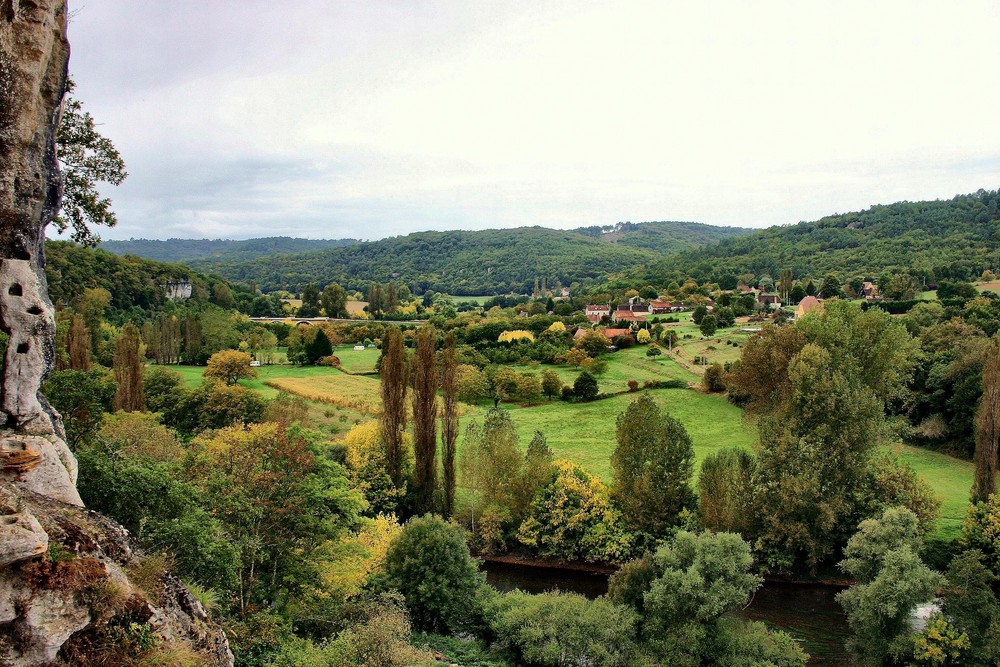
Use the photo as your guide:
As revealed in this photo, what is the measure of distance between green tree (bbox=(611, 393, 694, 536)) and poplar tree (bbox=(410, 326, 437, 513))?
26.8 feet

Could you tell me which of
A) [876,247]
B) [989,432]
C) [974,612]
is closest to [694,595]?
[974,612]

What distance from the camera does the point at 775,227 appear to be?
6437 inches

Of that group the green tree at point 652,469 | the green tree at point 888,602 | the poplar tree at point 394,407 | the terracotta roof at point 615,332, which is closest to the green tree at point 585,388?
the terracotta roof at point 615,332

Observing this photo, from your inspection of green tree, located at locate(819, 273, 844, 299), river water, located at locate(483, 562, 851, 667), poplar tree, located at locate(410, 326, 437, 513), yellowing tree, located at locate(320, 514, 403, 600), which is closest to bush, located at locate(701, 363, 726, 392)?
river water, located at locate(483, 562, 851, 667)

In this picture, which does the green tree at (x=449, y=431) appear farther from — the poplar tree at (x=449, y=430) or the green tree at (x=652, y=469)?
the green tree at (x=652, y=469)

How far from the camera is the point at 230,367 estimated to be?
49188mm

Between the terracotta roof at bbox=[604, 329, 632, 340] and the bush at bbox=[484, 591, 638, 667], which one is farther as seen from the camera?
the terracotta roof at bbox=[604, 329, 632, 340]

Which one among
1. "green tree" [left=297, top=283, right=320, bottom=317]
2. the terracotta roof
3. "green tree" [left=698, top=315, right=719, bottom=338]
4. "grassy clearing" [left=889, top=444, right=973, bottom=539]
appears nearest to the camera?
"grassy clearing" [left=889, top=444, right=973, bottom=539]

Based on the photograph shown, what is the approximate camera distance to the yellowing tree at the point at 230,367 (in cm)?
4844

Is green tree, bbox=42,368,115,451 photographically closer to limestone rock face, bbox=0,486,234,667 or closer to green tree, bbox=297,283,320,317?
limestone rock face, bbox=0,486,234,667

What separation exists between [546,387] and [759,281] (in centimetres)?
7034

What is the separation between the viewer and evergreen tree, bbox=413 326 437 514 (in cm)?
2867

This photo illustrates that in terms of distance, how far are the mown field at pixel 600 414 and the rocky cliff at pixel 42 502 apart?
25317mm

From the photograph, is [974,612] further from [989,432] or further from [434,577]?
[434,577]
